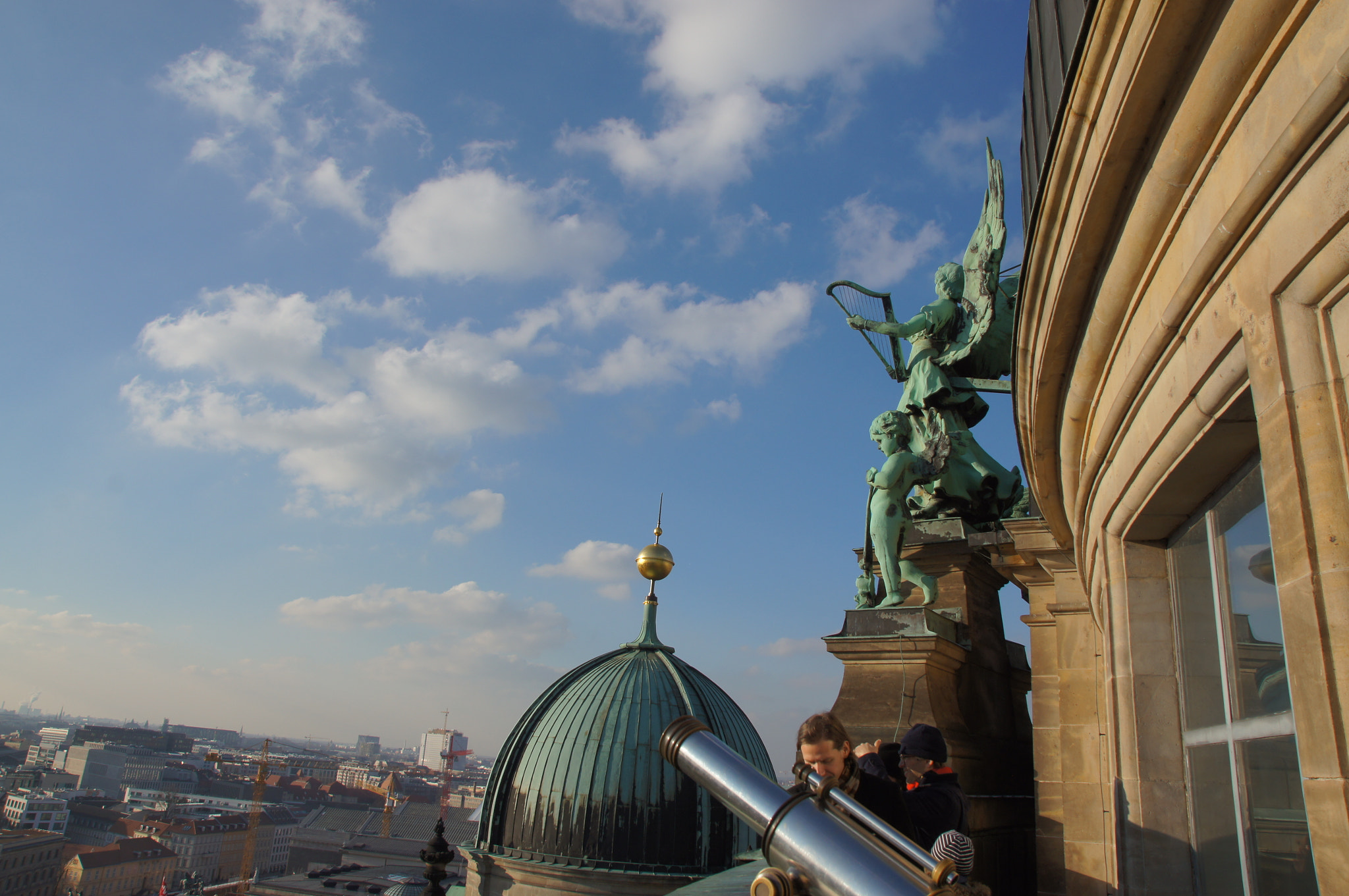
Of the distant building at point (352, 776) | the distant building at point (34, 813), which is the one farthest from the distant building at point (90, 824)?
the distant building at point (352, 776)

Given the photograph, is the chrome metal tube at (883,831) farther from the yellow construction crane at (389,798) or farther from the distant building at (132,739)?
the distant building at (132,739)

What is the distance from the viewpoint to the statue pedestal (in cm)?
880

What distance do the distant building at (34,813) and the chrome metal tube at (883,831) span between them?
386 ft

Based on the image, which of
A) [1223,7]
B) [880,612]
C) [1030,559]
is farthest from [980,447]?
[1223,7]

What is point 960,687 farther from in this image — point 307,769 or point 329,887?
point 307,769

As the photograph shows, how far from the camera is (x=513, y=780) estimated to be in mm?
14781

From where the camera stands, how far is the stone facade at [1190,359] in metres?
2.02

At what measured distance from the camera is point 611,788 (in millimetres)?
14008

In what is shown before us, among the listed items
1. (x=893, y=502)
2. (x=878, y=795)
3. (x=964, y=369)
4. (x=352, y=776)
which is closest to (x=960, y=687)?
(x=893, y=502)

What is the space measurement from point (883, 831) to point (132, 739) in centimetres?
20580

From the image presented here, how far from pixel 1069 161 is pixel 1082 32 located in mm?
506

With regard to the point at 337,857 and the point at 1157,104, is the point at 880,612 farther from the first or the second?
the point at 337,857

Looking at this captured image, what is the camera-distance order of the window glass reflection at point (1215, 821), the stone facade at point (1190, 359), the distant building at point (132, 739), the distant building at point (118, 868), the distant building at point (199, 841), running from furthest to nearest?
the distant building at point (132, 739), the distant building at point (199, 841), the distant building at point (118, 868), the window glass reflection at point (1215, 821), the stone facade at point (1190, 359)

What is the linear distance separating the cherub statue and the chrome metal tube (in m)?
6.51
